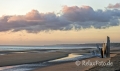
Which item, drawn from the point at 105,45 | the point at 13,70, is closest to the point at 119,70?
the point at 13,70

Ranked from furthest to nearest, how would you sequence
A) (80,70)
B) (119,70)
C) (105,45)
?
(105,45) → (80,70) → (119,70)

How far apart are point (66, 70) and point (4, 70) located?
5.47 m

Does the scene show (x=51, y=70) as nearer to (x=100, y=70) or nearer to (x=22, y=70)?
(x=22, y=70)

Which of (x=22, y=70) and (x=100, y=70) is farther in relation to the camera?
(x=22, y=70)

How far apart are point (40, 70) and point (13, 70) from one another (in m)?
2.37

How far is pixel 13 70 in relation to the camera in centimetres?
2022

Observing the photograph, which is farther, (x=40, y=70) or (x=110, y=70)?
(x=40, y=70)

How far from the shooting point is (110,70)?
16266 millimetres

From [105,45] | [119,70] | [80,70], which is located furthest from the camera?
[105,45]

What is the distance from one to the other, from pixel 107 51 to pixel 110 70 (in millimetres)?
16060

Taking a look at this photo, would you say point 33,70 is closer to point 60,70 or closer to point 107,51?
point 60,70

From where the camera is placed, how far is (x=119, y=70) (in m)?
16.0

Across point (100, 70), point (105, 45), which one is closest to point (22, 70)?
point (100, 70)

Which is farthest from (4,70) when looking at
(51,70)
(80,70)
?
(80,70)
